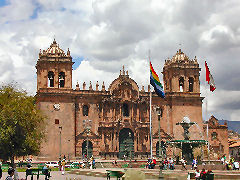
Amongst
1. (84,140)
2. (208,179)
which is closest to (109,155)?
(84,140)

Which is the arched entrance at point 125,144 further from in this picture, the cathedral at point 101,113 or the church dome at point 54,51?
the church dome at point 54,51

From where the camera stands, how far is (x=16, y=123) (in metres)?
27.0

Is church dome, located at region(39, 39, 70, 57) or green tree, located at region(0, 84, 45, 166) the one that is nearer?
green tree, located at region(0, 84, 45, 166)

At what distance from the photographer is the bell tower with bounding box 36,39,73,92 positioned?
5404 centimetres

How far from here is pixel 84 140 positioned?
178 ft

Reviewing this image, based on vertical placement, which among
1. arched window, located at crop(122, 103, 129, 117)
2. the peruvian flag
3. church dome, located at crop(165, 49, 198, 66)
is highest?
church dome, located at crop(165, 49, 198, 66)

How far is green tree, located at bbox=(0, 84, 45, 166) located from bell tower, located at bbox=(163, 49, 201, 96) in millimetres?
33788

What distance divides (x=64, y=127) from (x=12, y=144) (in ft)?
85.9

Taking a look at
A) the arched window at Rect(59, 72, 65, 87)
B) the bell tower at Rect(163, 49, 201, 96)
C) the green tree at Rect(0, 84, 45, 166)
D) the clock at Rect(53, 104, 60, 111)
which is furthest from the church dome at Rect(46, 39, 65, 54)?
the green tree at Rect(0, 84, 45, 166)

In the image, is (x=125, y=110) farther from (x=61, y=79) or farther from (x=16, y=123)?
(x=16, y=123)

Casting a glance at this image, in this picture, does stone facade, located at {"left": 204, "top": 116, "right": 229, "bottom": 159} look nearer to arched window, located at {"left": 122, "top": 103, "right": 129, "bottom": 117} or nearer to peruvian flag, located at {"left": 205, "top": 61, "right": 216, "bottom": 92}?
arched window, located at {"left": 122, "top": 103, "right": 129, "bottom": 117}

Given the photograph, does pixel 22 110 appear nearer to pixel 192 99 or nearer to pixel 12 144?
pixel 12 144

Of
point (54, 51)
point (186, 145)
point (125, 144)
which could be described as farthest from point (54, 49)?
point (186, 145)

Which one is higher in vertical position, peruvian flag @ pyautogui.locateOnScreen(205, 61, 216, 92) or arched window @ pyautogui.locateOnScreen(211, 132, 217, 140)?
peruvian flag @ pyautogui.locateOnScreen(205, 61, 216, 92)
